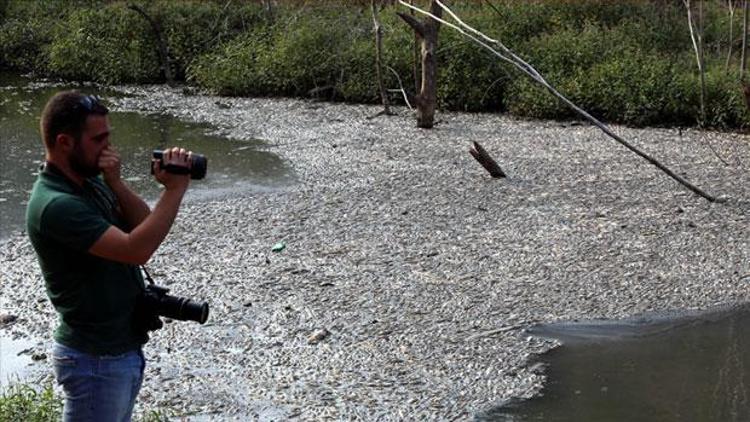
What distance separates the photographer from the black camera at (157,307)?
3.18 meters

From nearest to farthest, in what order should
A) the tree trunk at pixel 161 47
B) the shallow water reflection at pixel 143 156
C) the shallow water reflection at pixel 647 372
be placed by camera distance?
the shallow water reflection at pixel 647 372 → the shallow water reflection at pixel 143 156 → the tree trunk at pixel 161 47

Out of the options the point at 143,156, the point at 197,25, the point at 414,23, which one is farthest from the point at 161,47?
the point at 414,23

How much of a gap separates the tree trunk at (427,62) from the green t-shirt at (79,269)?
1038 centimetres

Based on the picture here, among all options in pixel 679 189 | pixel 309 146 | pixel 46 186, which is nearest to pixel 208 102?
pixel 309 146

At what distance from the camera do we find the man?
9.84 feet

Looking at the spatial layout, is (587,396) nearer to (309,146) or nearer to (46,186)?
(46,186)

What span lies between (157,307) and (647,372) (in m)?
3.43

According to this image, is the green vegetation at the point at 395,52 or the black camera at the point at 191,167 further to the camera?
the green vegetation at the point at 395,52

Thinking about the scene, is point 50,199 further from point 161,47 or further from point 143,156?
point 161,47

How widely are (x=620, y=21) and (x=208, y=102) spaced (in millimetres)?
7628

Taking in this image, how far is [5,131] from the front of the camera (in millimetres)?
15023

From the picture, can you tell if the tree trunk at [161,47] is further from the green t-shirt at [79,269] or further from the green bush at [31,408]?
the green t-shirt at [79,269]

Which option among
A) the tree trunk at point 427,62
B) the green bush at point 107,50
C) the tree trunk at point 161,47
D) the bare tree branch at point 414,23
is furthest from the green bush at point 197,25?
the bare tree branch at point 414,23

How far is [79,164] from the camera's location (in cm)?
308
